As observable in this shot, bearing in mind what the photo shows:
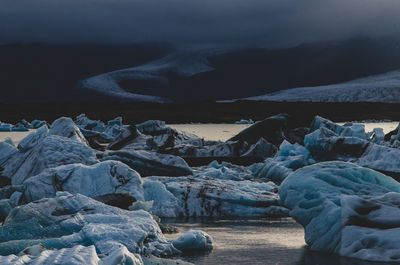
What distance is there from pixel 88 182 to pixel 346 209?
3622 millimetres

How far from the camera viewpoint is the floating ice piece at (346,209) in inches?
196

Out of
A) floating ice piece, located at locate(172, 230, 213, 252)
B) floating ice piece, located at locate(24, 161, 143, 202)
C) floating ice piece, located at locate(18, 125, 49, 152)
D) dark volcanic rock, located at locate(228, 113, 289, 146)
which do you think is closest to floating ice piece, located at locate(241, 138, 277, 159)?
dark volcanic rock, located at locate(228, 113, 289, 146)

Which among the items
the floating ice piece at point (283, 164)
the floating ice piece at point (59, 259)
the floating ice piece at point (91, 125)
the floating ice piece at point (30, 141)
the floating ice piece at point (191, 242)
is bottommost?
the floating ice piece at point (91, 125)

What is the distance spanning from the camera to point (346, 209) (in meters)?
5.25

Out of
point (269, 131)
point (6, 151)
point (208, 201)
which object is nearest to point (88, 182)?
point (208, 201)

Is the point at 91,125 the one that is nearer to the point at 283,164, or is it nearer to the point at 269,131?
the point at 269,131

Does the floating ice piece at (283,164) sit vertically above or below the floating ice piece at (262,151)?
above

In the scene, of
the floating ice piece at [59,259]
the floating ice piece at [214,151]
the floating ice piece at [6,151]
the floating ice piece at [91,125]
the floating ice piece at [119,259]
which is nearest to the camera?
the floating ice piece at [59,259]

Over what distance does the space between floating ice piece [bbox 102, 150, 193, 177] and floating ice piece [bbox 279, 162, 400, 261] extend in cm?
441

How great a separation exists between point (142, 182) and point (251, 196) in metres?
1.46

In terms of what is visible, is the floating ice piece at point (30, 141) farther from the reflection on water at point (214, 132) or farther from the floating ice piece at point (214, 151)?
the reflection on water at point (214, 132)

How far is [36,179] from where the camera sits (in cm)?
766

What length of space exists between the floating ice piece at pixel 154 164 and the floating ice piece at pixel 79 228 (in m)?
4.56

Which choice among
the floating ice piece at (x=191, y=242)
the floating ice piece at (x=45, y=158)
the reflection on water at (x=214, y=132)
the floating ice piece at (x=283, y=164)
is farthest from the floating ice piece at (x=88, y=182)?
the reflection on water at (x=214, y=132)
